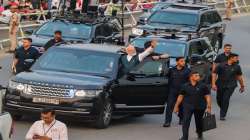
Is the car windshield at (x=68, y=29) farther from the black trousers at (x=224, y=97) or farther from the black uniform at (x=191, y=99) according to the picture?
the black uniform at (x=191, y=99)

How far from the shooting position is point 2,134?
9930 millimetres

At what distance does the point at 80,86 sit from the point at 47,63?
1549mm

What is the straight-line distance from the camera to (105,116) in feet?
48.4

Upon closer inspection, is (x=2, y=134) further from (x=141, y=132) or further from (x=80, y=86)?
(x=141, y=132)

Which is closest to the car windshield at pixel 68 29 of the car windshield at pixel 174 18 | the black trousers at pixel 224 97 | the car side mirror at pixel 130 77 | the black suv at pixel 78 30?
the black suv at pixel 78 30

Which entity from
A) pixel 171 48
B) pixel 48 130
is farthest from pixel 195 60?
pixel 48 130

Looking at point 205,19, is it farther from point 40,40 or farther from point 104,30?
point 40,40

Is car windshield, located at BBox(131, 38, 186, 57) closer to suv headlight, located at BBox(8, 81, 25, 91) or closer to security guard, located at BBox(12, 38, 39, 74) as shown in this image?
security guard, located at BBox(12, 38, 39, 74)

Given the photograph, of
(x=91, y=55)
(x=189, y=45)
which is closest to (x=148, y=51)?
(x=91, y=55)

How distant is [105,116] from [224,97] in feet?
10.1

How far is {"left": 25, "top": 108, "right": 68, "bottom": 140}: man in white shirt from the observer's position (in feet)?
31.5

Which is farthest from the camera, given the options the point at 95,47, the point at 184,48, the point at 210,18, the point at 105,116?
the point at 210,18

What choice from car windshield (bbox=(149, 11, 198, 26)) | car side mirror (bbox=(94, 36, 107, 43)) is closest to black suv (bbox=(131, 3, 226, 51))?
car windshield (bbox=(149, 11, 198, 26))

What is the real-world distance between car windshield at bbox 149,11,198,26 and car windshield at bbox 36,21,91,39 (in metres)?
4.53
